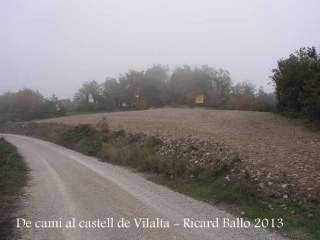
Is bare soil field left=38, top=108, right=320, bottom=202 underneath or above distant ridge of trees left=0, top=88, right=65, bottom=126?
underneath

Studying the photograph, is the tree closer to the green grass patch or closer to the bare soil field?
the bare soil field

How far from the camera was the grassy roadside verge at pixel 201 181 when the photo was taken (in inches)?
433

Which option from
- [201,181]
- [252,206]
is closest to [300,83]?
[201,181]

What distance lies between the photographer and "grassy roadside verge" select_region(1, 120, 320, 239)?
1101cm

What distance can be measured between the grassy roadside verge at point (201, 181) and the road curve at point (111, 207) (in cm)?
67

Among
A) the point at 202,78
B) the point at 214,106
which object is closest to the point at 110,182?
the point at 214,106

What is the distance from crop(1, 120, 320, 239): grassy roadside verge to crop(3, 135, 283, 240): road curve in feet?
2.20

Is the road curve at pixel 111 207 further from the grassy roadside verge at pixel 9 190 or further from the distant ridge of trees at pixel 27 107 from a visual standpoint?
the distant ridge of trees at pixel 27 107

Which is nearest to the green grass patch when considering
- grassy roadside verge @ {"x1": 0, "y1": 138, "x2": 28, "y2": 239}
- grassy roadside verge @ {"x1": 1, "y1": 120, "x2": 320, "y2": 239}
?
grassy roadside verge @ {"x1": 1, "y1": 120, "x2": 320, "y2": 239}

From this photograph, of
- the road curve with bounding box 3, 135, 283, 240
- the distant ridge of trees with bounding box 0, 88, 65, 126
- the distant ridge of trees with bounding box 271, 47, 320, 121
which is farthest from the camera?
the distant ridge of trees with bounding box 0, 88, 65, 126

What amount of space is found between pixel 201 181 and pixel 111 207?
510cm

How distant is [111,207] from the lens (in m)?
12.2

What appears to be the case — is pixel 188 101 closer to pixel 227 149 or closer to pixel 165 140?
pixel 165 140

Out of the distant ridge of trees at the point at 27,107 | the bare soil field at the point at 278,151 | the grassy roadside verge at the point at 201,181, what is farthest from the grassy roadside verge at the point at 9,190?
the distant ridge of trees at the point at 27,107
